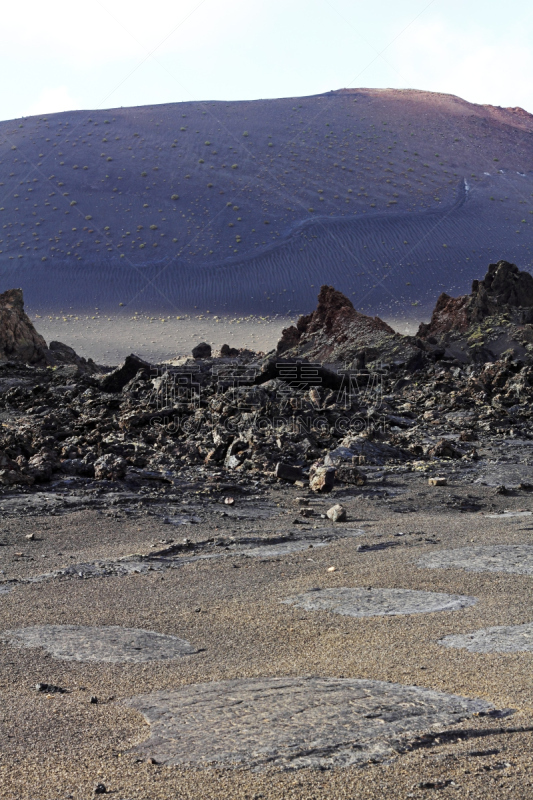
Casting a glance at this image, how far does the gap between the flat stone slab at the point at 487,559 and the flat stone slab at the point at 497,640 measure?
1.20m

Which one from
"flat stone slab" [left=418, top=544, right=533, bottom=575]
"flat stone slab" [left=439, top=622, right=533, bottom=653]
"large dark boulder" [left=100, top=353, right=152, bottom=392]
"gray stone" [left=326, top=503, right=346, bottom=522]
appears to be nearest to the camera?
"flat stone slab" [left=439, top=622, right=533, bottom=653]

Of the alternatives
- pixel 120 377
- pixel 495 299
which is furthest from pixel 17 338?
pixel 495 299

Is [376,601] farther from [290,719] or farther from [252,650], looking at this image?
[290,719]

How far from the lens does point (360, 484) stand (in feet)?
26.8

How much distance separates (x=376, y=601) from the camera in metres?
4.27

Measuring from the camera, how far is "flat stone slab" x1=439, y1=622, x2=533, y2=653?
11.0 ft

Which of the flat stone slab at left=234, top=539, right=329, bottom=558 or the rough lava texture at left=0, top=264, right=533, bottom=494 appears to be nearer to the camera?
the flat stone slab at left=234, top=539, right=329, bottom=558

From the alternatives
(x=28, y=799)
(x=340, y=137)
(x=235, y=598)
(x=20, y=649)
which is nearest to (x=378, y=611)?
(x=235, y=598)

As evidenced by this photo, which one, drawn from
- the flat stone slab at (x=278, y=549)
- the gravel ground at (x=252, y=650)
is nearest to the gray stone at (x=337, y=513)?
the gravel ground at (x=252, y=650)

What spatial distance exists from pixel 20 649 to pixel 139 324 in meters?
36.9

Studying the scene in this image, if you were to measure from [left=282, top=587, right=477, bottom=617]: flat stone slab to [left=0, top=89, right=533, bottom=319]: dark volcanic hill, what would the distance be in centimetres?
3638

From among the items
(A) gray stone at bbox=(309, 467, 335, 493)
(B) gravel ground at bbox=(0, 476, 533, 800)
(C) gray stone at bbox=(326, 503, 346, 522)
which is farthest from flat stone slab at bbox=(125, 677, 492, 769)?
(A) gray stone at bbox=(309, 467, 335, 493)

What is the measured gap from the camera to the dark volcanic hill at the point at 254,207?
45719 mm

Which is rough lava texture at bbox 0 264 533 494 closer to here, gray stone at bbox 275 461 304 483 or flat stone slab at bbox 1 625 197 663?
gray stone at bbox 275 461 304 483
